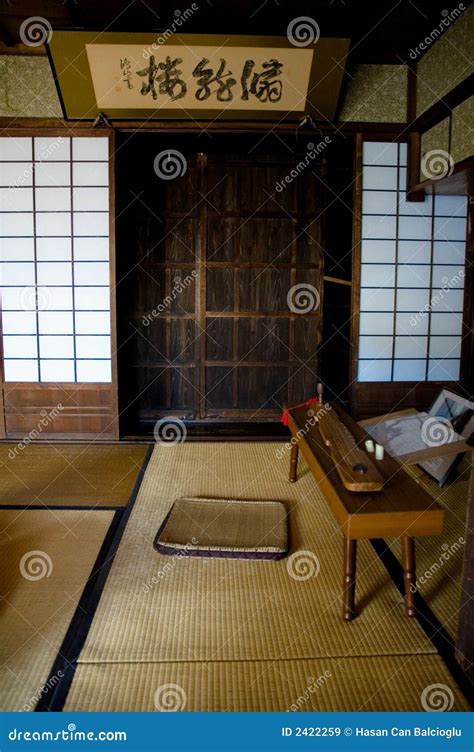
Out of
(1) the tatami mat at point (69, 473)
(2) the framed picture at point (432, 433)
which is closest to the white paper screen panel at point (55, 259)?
(1) the tatami mat at point (69, 473)

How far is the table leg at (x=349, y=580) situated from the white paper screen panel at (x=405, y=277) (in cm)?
287

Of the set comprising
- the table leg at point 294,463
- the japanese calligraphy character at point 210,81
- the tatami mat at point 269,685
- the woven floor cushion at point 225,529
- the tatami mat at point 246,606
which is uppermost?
the japanese calligraphy character at point 210,81

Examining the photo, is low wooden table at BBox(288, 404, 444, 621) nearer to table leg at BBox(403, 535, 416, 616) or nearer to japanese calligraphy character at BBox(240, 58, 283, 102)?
table leg at BBox(403, 535, 416, 616)

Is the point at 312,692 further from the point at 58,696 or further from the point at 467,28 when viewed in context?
the point at 467,28

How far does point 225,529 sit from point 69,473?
1437mm

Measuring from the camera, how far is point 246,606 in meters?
2.25

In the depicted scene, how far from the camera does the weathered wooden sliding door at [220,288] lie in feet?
16.9

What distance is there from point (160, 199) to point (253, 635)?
4096 mm

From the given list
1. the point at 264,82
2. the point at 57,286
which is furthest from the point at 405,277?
the point at 57,286

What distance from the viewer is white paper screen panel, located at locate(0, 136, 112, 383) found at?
14.8 ft

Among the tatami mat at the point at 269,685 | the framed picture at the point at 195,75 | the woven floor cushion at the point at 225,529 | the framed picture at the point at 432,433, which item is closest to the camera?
the tatami mat at the point at 269,685

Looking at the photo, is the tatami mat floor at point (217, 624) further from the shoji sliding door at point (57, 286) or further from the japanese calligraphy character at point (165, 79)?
the japanese calligraphy character at point (165, 79)

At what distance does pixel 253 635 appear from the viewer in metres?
2.07

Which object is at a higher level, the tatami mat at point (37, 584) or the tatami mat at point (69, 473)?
the tatami mat at point (69, 473)
